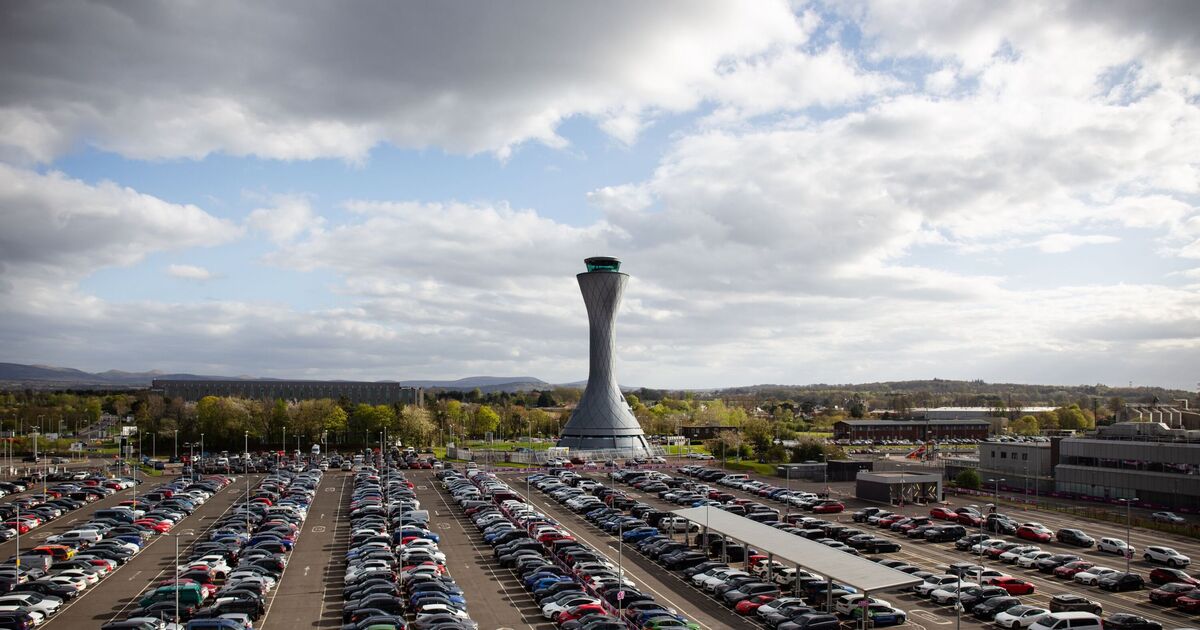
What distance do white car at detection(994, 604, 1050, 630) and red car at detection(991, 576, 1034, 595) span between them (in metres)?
3.41

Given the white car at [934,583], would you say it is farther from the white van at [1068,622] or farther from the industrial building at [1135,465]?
the industrial building at [1135,465]

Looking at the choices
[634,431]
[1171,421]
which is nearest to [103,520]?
[634,431]

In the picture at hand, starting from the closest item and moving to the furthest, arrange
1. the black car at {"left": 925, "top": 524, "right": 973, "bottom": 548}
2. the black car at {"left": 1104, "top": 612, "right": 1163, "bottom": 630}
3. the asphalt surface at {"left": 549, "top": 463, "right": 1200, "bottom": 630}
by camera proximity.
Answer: the black car at {"left": 1104, "top": 612, "right": 1163, "bottom": 630}, the asphalt surface at {"left": 549, "top": 463, "right": 1200, "bottom": 630}, the black car at {"left": 925, "top": 524, "right": 973, "bottom": 548}

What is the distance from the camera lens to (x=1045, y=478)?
55844 mm

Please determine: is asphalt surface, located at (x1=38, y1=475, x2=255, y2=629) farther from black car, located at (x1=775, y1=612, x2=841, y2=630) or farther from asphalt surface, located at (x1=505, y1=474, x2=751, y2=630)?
black car, located at (x1=775, y1=612, x2=841, y2=630)

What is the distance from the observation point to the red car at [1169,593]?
28267 millimetres

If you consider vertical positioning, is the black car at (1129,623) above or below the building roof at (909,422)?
below

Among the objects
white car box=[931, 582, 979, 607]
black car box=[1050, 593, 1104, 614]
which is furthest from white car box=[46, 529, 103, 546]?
black car box=[1050, 593, 1104, 614]

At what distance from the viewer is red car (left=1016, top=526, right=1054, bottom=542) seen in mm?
38656

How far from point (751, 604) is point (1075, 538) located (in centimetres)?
2055

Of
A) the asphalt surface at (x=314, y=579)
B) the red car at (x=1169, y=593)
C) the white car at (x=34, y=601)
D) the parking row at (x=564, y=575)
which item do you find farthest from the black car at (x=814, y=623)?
the white car at (x=34, y=601)

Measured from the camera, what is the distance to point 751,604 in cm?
2670

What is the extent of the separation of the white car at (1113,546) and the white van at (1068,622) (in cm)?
1324

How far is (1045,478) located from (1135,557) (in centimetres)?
2114
